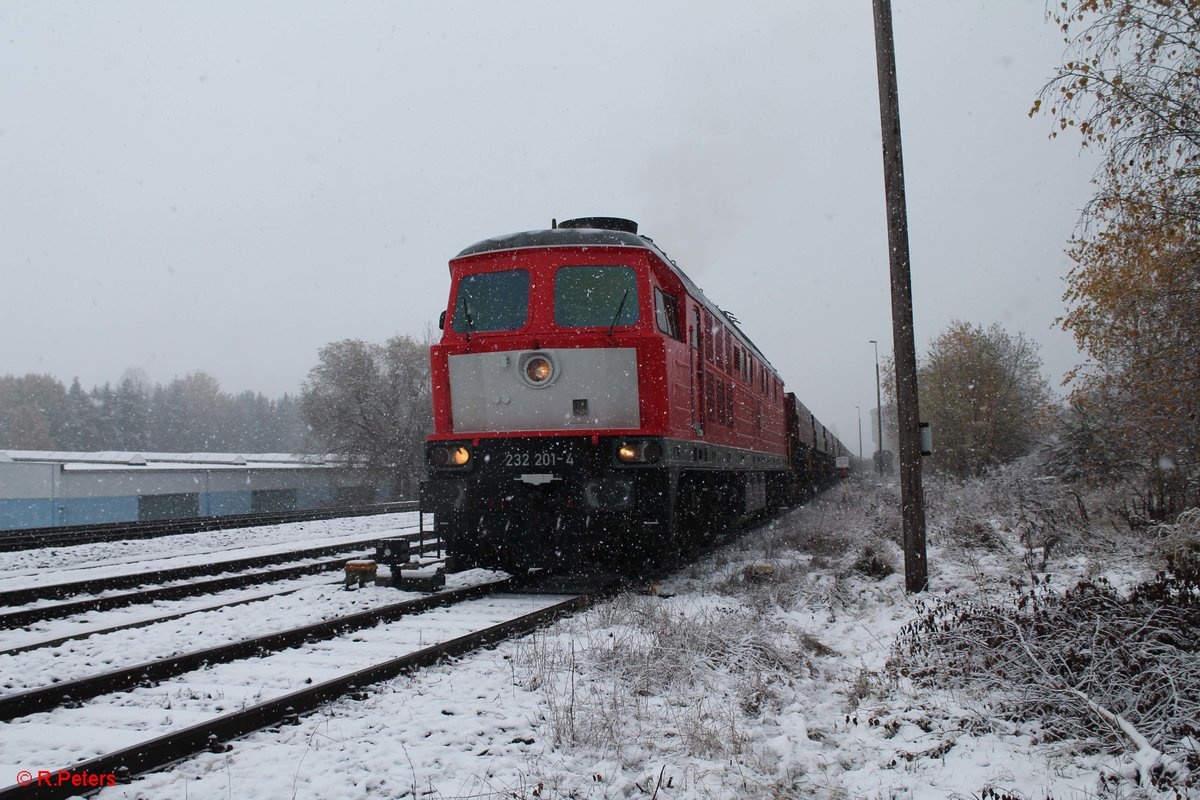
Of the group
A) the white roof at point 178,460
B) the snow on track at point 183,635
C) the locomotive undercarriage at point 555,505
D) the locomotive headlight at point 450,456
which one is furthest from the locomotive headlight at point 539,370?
the white roof at point 178,460

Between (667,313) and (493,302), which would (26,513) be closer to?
(493,302)

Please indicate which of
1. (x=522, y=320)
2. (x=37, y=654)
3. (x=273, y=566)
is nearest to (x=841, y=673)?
(x=522, y=320)

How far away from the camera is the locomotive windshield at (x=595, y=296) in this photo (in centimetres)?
821

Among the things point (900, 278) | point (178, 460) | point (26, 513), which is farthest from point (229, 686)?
point (178, 460)

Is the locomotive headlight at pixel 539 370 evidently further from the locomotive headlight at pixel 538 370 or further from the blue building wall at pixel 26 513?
the blue building wall at pixel 26 513

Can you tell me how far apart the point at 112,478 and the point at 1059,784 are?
1541 inches

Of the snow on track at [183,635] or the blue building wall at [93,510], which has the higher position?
the snow on track at [183,635]

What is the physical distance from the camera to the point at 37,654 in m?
5.50

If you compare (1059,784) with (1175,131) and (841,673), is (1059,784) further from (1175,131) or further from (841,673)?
(1175,131)

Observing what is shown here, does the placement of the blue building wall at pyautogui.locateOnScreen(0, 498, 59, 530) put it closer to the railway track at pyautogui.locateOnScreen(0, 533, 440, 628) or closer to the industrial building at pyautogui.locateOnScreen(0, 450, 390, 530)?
the industrial building at pyautogui.locateOnScreen(0, 450, 390, 530)

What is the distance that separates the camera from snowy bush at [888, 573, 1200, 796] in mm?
3512

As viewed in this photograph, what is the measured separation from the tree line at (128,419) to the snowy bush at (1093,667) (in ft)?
222

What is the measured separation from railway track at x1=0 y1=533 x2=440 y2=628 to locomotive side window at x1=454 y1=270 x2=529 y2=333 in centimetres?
244

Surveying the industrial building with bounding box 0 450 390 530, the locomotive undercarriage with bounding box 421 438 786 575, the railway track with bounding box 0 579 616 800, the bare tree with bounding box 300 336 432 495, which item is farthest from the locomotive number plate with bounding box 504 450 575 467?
the bare tree with bounding box 300 336 432 495
